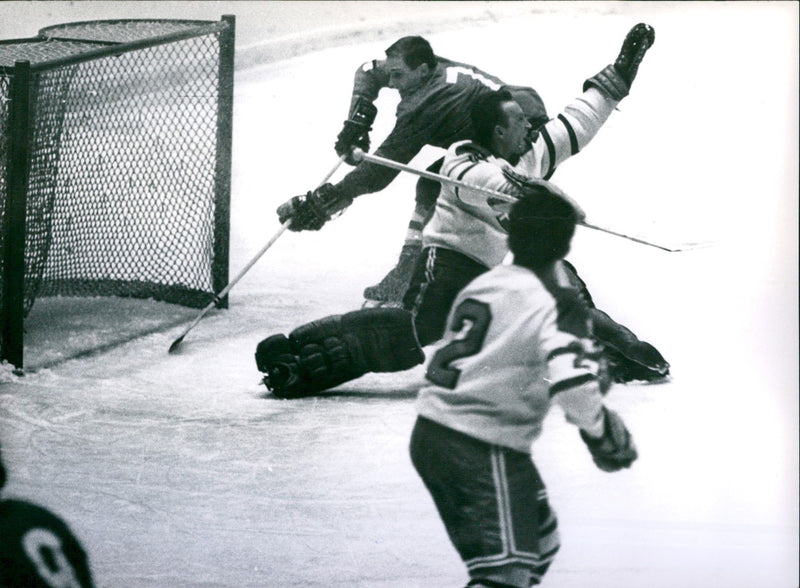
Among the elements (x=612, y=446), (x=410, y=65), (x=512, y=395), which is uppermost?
(x=410, y=65)

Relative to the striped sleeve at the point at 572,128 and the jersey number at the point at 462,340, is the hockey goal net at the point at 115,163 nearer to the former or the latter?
the jersey number at the point at 462,340

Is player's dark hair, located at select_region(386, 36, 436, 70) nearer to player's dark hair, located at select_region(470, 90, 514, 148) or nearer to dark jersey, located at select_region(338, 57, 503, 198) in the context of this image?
dark jersey, located at select_region(338, 57, 503, 198)

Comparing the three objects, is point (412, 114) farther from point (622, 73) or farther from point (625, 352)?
point (625, 352)

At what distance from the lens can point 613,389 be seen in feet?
8.17

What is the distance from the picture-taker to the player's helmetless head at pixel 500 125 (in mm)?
2402

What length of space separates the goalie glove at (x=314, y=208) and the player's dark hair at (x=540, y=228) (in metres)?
0.37

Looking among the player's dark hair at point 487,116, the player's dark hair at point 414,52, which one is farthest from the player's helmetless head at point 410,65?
the player's dark hair at point 487,116

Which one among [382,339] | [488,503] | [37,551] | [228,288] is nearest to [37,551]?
[37,551]

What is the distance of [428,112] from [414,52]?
0.47 feet

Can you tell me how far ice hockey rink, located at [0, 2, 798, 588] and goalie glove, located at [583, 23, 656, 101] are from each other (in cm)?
3

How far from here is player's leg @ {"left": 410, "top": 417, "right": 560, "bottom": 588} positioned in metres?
2.37

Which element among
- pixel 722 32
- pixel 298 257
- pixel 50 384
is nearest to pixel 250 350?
pixel 298 257

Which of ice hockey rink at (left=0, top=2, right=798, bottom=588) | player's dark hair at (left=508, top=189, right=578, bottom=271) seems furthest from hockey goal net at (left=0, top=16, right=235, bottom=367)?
player's dark hair at (left=508, top=189, right=578, bottom=271)

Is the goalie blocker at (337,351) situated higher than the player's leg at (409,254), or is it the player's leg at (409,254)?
the player's leg at (409,254)
